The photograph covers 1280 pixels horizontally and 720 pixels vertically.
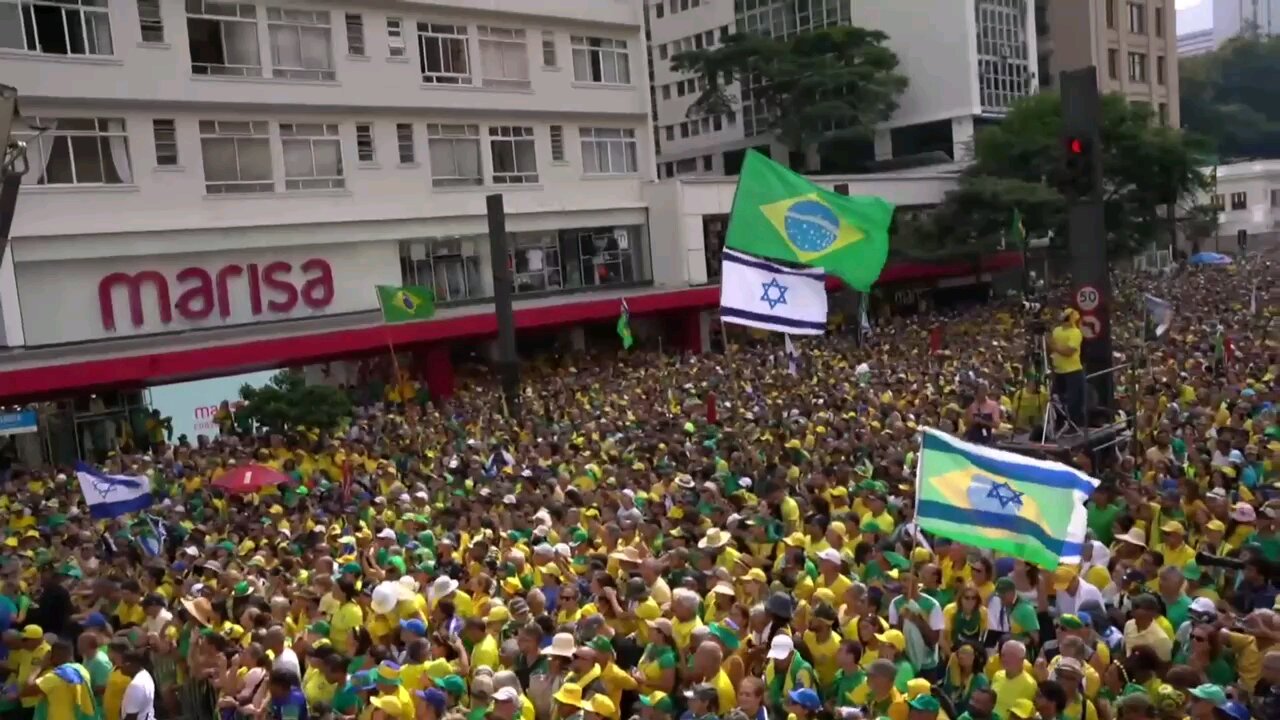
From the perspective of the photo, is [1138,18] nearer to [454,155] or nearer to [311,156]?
[454,155]

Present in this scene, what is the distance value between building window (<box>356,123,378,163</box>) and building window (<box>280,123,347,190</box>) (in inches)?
22.7

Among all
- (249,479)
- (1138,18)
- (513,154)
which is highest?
(1138,18)

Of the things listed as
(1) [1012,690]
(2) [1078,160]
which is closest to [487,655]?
(1) [1012,690]

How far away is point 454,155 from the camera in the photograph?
33656 mm

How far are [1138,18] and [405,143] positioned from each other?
1815 inches

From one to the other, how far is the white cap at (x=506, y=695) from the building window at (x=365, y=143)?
26333mm

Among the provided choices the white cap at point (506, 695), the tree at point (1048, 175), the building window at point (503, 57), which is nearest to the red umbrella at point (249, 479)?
the white cap at point (506, 695)

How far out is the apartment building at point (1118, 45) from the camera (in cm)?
5962

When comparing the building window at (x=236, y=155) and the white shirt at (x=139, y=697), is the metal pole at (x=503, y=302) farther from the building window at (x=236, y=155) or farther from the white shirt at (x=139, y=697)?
the white shirt at (x=139, y=697)

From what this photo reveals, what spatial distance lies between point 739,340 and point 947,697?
2782 cm

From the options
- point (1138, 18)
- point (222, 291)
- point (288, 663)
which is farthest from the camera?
point (1138, 18)

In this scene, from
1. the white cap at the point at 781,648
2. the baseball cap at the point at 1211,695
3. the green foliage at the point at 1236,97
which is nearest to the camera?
the baseball cap at the point at 1211,695

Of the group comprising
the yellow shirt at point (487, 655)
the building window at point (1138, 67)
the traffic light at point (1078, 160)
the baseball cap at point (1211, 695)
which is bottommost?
the yellow shirt at point (487, 655)

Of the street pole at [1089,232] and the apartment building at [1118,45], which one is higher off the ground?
the apartment building at [1118,45]
